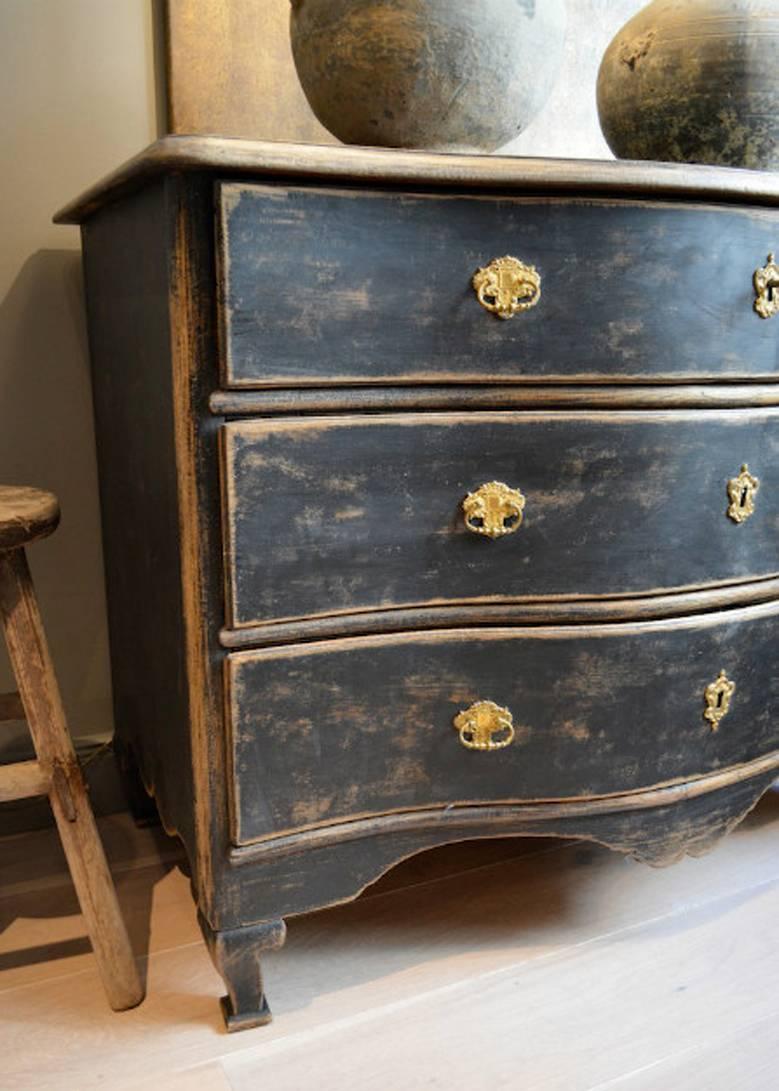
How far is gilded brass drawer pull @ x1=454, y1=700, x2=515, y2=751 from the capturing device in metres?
1.10

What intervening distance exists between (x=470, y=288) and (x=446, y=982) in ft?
2.72

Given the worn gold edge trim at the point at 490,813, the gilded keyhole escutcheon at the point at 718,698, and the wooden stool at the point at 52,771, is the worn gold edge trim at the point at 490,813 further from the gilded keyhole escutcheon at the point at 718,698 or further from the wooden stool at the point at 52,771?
the wooden stool at the point at 52,771

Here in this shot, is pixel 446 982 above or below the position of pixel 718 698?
below

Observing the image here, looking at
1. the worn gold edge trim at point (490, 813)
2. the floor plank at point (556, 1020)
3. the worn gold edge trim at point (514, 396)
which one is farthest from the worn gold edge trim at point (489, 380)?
the floor plank at point (556, 1020)

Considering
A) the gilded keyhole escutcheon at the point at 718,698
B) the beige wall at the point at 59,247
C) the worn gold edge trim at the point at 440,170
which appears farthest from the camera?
the beige wall at the point at 59,247

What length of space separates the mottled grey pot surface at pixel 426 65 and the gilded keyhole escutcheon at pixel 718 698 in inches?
27.4

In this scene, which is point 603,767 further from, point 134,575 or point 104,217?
point 104,217

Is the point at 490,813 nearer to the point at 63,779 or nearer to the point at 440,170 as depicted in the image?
the point at 63,779

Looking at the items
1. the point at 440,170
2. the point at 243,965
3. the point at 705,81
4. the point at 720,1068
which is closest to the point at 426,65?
the point at 440,170

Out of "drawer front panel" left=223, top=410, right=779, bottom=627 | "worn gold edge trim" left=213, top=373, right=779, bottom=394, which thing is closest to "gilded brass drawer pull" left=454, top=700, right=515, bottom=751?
"drawer front panel" left=223, top=410, right=779, bottom=627

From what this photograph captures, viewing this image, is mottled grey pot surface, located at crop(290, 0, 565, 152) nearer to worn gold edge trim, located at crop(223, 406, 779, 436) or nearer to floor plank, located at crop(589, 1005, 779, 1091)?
worn gold edge trim, located at crop(223, 406, 779, 436)

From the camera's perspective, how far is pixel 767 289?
1.09m

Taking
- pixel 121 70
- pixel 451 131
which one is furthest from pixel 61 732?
pixel 121 70

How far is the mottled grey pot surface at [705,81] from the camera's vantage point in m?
1.13
